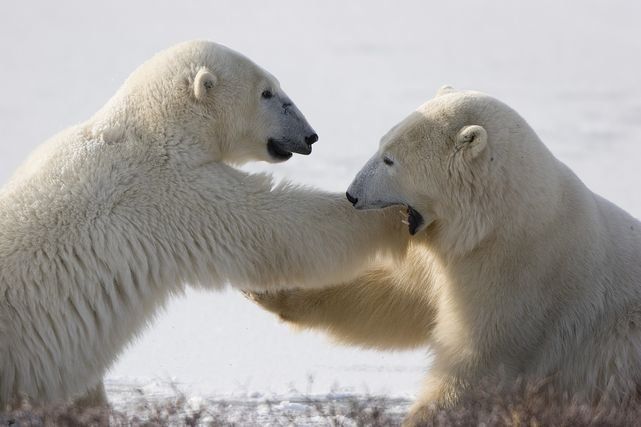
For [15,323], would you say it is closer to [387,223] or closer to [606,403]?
[387,223]

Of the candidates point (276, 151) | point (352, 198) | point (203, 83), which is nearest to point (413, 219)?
point (352, 198)

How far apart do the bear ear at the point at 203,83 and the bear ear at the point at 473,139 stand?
1.03 m

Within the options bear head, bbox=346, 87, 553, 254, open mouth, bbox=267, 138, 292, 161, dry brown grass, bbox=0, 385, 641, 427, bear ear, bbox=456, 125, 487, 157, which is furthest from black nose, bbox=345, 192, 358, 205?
dry brown grass, bbox=0, 385, 641, 427

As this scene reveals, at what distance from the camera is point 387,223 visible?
433 cm

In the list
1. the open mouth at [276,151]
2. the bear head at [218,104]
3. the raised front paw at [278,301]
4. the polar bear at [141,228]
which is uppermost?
the bear head at [218,104]

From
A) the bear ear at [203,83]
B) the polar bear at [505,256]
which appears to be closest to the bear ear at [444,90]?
the polar bear at [505,256]

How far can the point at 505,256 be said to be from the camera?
4.19 meters

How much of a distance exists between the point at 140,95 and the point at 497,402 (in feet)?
6.51

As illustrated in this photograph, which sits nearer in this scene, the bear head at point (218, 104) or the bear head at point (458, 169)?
the bear head at point (458, 169)

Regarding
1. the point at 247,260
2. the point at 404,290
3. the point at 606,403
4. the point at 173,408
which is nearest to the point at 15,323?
the point at 247,260

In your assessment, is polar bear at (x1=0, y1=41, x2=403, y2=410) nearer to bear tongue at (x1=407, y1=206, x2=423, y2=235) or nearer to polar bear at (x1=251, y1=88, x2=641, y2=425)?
bear tongue at (x1=407, y1=206, x2=423, y2=235)

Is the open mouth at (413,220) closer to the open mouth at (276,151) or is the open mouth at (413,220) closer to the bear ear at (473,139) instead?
the bear ear at (473,139)

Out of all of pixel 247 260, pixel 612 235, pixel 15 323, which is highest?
pixel 612 235

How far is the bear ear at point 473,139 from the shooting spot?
4008 mm
